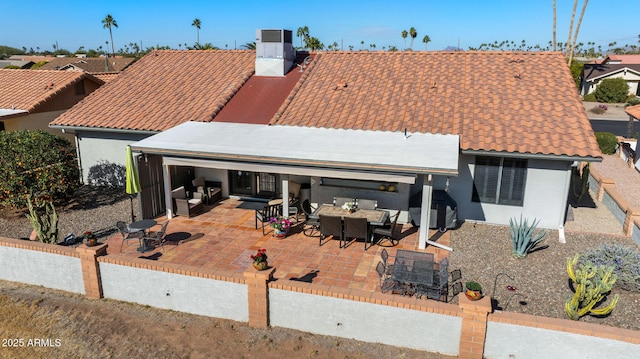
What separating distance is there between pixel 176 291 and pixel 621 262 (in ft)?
35.1

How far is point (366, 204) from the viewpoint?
14664 millimetres

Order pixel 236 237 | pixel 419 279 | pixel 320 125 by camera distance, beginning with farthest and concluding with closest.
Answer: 1. pixel 320 125
2. pixel 236 237
3. pixel 419 279

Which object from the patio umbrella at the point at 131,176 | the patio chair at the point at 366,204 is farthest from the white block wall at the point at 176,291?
the patio chair at the point at 366,204

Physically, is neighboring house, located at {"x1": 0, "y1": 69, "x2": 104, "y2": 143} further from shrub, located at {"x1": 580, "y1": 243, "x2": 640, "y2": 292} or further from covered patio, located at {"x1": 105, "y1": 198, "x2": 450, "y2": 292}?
shrub, located at {"x1": 580, "y1": 243, "x2": 640, "y2": 292}

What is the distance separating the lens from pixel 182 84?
2053cm

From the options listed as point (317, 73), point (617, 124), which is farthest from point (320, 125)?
point (617, 124)

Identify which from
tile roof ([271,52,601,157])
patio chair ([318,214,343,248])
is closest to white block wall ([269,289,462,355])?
patio chair ([318,214,343,248])

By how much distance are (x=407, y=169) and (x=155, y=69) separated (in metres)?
15.8

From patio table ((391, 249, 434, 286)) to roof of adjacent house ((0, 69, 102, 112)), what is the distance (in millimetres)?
21525

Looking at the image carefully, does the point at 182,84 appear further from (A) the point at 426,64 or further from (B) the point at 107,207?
(A) the point at 426,64

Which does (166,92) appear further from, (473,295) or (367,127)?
(473,295)

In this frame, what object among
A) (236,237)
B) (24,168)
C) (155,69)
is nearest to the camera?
(236,237)

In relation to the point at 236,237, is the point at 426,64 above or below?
above

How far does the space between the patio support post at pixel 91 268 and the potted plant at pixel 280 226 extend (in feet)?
16.5
